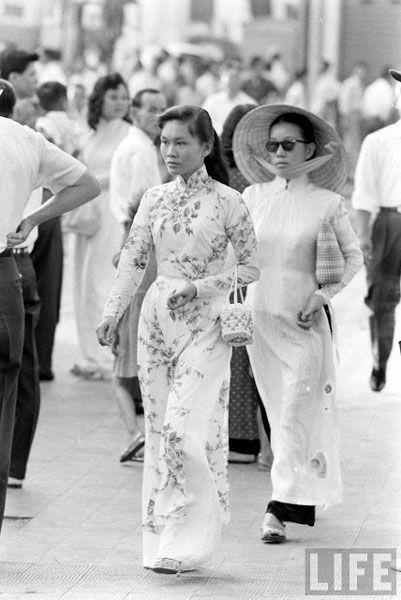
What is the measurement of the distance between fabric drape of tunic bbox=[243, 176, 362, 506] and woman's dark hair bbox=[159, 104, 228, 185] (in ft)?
1.83

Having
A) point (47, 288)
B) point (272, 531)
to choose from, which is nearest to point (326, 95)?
point (47, 288)

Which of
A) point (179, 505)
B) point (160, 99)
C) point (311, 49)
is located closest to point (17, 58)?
point (160, 99)

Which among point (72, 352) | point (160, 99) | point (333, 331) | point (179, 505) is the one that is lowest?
point (72, 352)

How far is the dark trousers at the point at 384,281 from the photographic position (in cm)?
1071

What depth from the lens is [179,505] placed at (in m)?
6.18

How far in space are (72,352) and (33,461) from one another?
3772 mm

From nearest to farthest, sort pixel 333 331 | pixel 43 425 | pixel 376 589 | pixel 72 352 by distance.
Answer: pixel 376 589 < pixel 333 331 < pixel 43 425 < pixel 72 352

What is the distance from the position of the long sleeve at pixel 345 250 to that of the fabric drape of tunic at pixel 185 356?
63 centimetres

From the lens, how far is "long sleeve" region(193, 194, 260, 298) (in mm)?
6309

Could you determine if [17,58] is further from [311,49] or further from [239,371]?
[311,49]

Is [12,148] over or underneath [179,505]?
over

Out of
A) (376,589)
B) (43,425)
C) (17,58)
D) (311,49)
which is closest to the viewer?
(376,589)

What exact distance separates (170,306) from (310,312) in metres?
0.90

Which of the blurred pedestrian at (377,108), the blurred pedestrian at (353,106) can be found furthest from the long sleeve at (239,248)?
the blurred pedestrian at (353,106)
